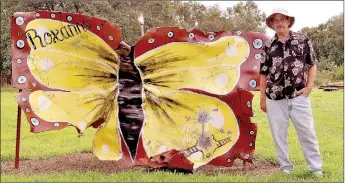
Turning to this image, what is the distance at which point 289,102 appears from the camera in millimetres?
5336

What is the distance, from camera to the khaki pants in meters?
5.30

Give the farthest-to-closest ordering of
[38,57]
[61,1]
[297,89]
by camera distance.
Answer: [61,1] < [38,57] < [297,89]

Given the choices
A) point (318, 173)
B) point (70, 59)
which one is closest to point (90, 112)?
point (70, 59)

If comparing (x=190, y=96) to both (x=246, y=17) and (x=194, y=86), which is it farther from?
(x=246, y=17)

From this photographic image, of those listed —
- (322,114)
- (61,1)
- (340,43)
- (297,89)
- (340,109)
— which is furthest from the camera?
(340,43)

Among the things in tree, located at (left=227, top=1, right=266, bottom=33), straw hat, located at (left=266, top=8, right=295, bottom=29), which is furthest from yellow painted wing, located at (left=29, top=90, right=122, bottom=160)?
tree, located at (left=227, top=1, right=266, bottom=33)

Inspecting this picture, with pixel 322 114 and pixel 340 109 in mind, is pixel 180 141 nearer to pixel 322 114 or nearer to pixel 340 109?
pixel 322 114

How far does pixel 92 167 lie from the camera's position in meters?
6.13

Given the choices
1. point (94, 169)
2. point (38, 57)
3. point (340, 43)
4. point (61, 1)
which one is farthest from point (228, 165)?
point (340, 43)

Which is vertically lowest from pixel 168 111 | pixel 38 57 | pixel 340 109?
pixel 340 109

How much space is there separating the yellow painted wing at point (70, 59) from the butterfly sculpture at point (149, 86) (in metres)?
0.01

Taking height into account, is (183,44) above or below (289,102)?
above

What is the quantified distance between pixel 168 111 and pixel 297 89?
146 centimetres

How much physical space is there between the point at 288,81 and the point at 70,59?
2.31 m
